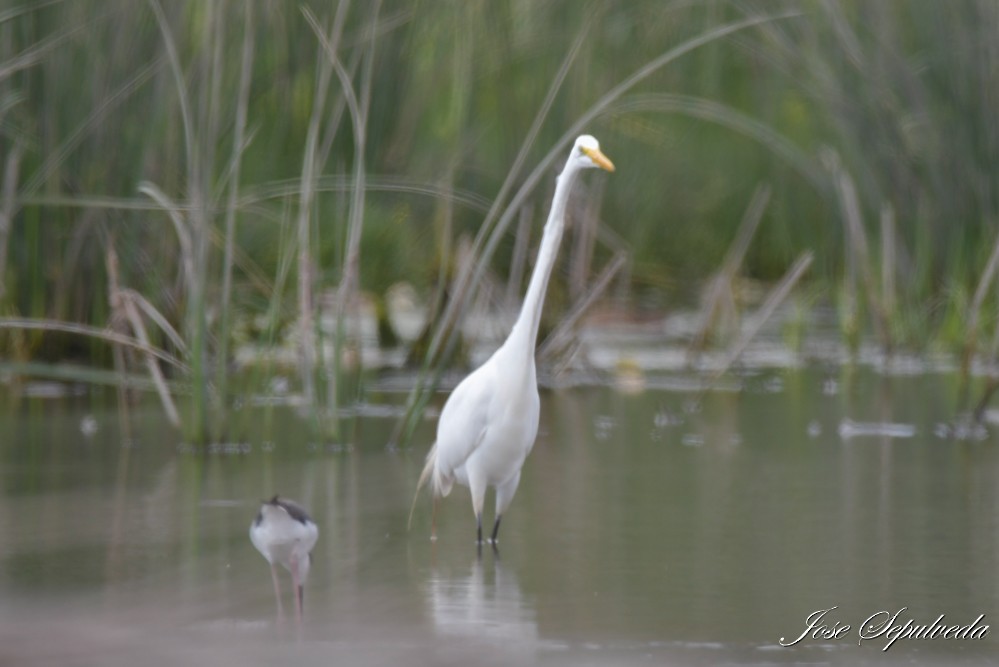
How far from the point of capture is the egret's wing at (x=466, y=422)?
5.21 m

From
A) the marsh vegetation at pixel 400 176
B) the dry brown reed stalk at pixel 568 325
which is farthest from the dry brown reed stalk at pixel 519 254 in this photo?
the dry brown reed stalk at pixel 568 325

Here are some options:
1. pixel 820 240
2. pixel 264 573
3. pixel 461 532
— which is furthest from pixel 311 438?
pixel 820 240

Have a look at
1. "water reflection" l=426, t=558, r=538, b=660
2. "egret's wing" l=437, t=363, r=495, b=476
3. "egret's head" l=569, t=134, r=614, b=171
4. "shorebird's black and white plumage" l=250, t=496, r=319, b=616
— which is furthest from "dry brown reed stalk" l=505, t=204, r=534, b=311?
"shorebird's black and white plumage" l=250, t=496, r=319, b=616

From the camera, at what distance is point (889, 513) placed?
5.60m

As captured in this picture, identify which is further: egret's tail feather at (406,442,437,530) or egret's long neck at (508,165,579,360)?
egret's tail feather at (406,442,437,530)

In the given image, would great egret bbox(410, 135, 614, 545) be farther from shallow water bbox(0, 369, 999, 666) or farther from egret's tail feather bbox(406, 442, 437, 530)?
shallow water bbox(0, 369, 999, 666)

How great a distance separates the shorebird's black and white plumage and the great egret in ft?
2.96

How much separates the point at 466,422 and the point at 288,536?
1.06 metres

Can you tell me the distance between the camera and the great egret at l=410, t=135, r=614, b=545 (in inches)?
202

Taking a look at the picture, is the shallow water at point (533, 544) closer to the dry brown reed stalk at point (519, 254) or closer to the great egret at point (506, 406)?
the great egret at point (506, 406)

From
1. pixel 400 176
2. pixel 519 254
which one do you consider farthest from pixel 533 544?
pixel 400 176

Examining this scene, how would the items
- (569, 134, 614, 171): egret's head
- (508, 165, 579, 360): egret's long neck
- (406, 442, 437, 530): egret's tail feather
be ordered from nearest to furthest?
(569, 134, 614, 171): egret's head → (508, 165, 579, 360): egret's long neck → (406, 442, 437, 530): egret's tail feather

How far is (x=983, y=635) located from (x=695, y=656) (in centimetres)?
73

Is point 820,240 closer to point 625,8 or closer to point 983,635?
point 625,8
